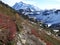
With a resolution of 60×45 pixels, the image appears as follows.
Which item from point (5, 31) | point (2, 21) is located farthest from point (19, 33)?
point (5, 31)

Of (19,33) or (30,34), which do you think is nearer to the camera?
(19,33)

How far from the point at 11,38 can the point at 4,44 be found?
35.6 inches

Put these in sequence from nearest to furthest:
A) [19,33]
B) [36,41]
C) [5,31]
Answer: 1. [5,31]
2. [19,33]
3. [36,41]

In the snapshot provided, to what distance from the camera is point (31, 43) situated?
20438mm

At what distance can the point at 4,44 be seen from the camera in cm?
1527

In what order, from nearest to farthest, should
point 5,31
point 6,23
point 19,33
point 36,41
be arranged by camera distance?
point 5,31
point 6,23
point 19,33
point 36,41

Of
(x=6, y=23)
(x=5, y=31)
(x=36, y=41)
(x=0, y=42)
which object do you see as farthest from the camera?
(x=36, y=41)

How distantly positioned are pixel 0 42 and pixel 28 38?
642cm

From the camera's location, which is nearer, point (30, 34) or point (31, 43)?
point (31, 43)

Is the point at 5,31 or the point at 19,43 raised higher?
the point at 5,31

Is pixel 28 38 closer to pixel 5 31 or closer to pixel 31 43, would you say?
pixel 31 43

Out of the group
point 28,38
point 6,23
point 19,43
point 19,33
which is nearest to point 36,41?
point 28,38

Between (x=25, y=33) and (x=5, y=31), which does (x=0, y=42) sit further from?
(x=25, y=33)

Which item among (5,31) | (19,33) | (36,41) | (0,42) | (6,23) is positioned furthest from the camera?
(36,41)
